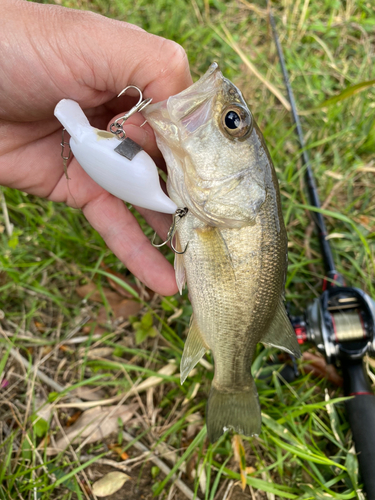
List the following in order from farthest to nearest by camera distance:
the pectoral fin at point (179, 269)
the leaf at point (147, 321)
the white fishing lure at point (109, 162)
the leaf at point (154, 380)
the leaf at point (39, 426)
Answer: the leaf at point (147, 321) < the leaf at point (154, 380) < the leaf at point (39, 426) < the pectoral fin at point (179, 269) < the white fishing lure at point (109, 162)

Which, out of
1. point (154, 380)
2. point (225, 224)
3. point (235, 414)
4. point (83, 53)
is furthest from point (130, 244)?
point (235, 414)

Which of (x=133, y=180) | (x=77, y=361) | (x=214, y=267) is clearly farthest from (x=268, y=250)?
(x=77, y=361)

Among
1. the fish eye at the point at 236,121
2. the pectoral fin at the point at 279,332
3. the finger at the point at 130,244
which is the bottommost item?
the pectoral fin at the point at 279,332

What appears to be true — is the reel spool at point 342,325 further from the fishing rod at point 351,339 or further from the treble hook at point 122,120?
the treble hook at point 122,120

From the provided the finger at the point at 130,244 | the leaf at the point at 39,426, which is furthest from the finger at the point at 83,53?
the leaf at the point at 39,426

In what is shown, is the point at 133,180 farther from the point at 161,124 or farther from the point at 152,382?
the point at 152,382

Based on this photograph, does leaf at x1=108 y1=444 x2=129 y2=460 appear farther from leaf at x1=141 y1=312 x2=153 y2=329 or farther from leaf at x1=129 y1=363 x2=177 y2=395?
leaf at x1=141 y1=312 x2=153 y2=329

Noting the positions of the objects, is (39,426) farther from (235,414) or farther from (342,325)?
(342,325)
